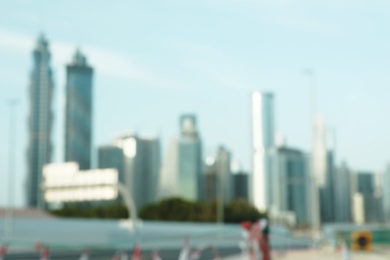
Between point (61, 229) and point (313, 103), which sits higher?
point (313, 103)

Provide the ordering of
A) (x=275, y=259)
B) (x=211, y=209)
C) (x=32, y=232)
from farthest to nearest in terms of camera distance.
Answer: (x=211, y=209)
(x=32, y=232)
(x=275, y=259)

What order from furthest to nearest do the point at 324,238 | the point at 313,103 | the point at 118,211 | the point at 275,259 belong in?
the point at 118,211, the point at 313,103, the point at 324,238, the point at 275,259

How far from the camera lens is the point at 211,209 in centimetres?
16288

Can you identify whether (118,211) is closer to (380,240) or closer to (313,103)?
(313,103)

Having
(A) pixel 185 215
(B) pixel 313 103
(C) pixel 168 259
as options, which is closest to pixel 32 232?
(B) pixel 313 103

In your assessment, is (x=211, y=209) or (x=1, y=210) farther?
(x=211, y=209)

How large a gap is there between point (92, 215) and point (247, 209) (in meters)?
38.3

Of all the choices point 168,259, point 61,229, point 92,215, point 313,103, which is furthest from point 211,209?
point 168,259

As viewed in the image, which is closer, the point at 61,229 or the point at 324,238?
the point at 324,238

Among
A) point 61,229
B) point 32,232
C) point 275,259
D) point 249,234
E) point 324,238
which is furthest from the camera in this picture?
point 61,229

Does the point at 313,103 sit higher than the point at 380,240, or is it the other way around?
the point at 313,103

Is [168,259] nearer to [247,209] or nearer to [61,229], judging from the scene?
[61,229]

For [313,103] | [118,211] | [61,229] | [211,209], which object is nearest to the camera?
[313,103]

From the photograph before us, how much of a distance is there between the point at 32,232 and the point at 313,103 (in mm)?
32026
